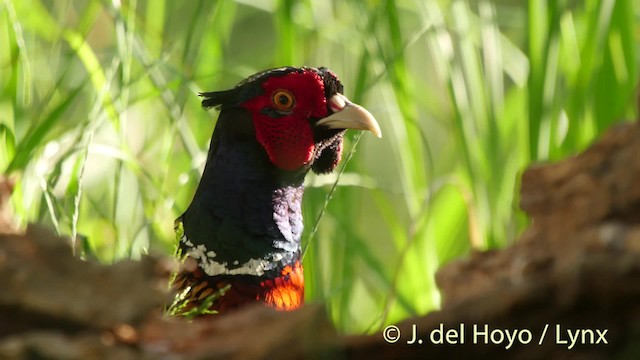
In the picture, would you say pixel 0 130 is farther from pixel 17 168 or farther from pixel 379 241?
pixel 379 241

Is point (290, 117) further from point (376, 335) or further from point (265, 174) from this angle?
point (376, 335)

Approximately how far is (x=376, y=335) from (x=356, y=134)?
1.15 meters

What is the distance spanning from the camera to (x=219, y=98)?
7.02ft

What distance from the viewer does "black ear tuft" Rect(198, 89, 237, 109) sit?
2125 millimetres

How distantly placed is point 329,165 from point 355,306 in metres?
0.82

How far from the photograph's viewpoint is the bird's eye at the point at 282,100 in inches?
82.0

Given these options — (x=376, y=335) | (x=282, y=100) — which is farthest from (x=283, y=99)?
(x=376, y=335)

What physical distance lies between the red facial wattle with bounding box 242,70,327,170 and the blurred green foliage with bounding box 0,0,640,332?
0.08 metres

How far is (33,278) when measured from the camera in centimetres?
97

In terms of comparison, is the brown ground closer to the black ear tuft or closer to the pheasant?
the pheasant

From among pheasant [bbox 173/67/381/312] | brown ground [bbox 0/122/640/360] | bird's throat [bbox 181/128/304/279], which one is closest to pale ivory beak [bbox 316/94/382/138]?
pheasant [bbox 173/67/381/312]

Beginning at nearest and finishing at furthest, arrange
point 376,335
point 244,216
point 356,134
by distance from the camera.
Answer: point 376,335 → point 244,216 → point 356,134

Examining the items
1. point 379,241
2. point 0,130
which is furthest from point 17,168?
point 379,241

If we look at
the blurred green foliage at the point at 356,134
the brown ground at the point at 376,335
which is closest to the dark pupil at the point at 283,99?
the blurred green foliage at the point at 356,134
